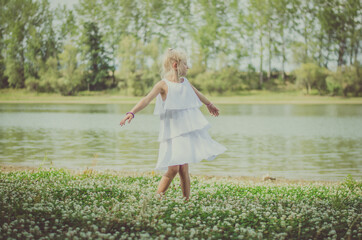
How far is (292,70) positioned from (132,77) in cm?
2303

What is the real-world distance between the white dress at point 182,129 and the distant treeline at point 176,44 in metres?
52.1

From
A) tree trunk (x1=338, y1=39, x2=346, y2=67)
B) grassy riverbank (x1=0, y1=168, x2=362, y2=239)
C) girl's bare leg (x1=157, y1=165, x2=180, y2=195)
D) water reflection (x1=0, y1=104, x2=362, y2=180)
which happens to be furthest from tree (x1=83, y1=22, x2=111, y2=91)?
girl's bare leg (x1=157, y1=165, x2=180, y2=195)

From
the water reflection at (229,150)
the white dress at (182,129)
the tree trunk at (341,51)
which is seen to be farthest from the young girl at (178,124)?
the tree trunk at (341,51)

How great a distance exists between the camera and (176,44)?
6781 centimetres

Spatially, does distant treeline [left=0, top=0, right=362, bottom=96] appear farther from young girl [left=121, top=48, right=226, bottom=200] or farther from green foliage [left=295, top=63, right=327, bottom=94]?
young girl [left=121, top=48, right=226, bottom=200]

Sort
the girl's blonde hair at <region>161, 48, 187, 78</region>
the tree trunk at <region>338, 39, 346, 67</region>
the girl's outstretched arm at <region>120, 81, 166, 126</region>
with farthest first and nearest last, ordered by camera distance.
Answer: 1. the tree trunk at <region>338, 39, 346, 67</region>
2. the girl's blonde hair at <region>161, 48, 187, 78</region>
3. the girl's outstretched arm at <region>120, 81, 166, 126</region>

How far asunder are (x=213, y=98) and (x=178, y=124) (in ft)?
173

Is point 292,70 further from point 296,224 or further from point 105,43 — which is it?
point 296,224

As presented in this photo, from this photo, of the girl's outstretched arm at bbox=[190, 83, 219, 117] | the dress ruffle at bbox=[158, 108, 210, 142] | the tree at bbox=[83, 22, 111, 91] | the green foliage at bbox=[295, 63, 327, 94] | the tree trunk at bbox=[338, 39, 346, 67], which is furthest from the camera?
the tree trunk at bbox=[338, 39, 346, 67]

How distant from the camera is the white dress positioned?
18.8 feet

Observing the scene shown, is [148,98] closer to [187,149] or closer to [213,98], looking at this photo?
[187,149]

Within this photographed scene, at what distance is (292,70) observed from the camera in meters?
63.1

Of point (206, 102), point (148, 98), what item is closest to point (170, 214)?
point (148, 98)

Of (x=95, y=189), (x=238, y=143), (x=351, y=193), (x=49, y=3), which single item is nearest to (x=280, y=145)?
(x=238, y=143)
